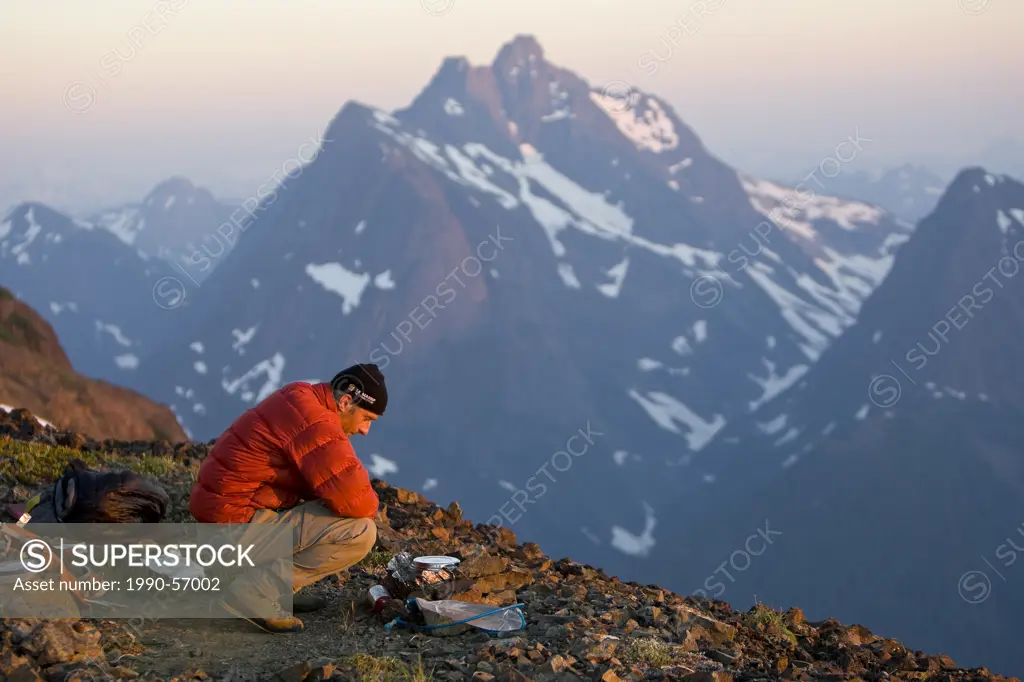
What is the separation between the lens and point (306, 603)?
→ 9102 mm

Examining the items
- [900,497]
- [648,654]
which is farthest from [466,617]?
[900,497]

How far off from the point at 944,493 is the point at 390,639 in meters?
161

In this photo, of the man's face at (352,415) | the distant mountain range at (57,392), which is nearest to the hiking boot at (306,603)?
the man's face at (352,415)

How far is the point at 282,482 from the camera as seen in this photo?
8.48 metres

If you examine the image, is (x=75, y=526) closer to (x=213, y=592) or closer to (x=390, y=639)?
(x=213, y=592)

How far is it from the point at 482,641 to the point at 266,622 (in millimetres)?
1814

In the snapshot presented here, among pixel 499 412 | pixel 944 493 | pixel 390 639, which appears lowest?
pixel 499 412

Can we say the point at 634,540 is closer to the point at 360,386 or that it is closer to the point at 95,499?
the point at 95,499

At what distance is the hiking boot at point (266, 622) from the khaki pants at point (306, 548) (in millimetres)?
90

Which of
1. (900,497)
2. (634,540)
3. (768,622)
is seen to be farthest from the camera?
(634,540)

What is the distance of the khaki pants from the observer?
845 centimetres

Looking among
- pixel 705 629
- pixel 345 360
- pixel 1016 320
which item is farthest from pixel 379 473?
pixel 705 629

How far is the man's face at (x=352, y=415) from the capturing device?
834 cm

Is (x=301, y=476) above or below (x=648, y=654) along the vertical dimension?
below
